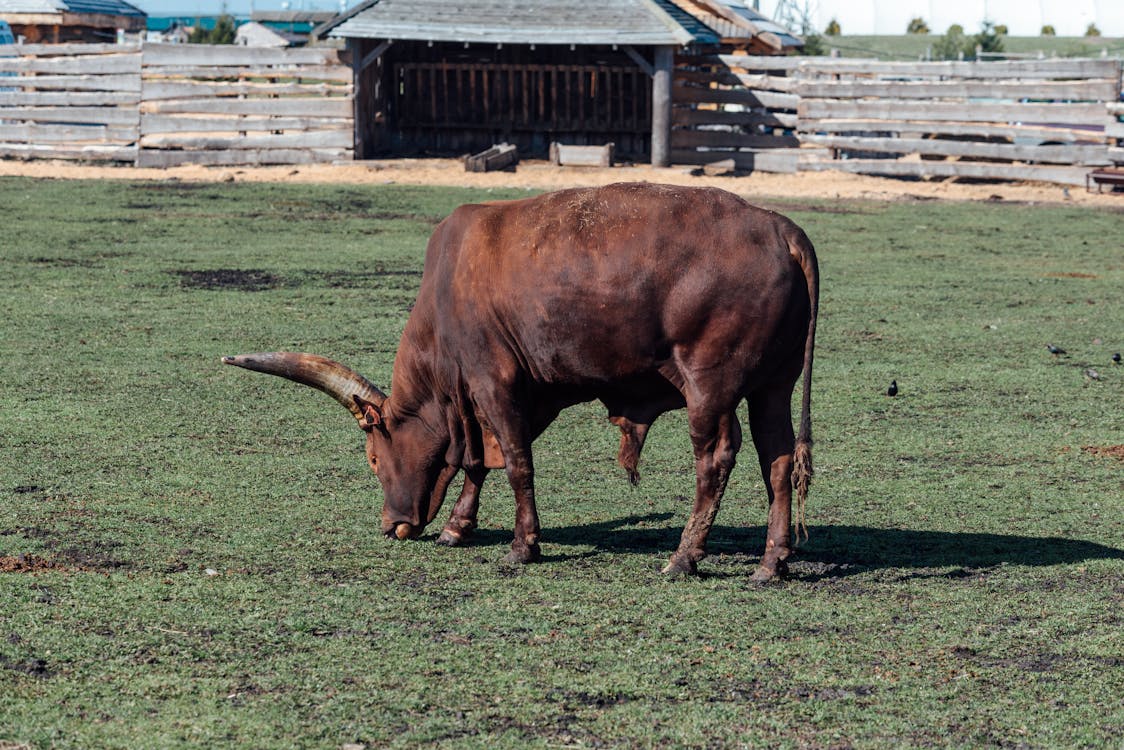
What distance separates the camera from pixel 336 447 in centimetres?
967

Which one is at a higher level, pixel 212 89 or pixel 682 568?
pixel 212 89

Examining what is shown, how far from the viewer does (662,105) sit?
97.8 ft

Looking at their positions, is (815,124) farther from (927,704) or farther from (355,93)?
(927,704)

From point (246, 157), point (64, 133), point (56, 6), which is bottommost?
point (246, 157)

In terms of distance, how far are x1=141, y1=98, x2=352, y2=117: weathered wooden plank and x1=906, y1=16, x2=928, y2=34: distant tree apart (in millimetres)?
73022

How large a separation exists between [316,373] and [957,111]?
77.5 ft

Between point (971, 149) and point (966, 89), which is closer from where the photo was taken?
point (971, 149)

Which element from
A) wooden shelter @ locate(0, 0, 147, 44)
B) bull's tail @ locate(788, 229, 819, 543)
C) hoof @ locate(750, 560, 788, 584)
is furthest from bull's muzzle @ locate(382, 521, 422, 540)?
wooden shelter @ locate(0, 0, 147, 44)

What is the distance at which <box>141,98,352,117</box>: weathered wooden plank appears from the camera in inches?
1187

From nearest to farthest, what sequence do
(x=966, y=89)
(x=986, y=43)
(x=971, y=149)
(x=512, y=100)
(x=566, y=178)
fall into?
(x=566, y=178), (x=971, y=149), (x=966, y=89), (x=512, y=100), (x=986, y=43)

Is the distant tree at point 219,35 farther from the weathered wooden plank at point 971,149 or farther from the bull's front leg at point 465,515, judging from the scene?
the bull's front leg at point 465,515

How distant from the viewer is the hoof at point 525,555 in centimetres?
737

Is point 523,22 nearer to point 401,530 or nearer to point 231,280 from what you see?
point 231,280

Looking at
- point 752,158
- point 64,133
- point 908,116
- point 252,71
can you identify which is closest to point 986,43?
point 752,158
